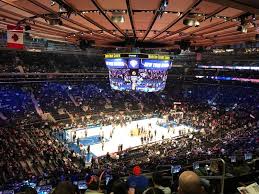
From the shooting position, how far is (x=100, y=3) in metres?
4.51

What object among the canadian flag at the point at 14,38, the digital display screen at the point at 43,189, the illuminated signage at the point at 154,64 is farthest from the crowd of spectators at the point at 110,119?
the canadian flag at the point at 14,38

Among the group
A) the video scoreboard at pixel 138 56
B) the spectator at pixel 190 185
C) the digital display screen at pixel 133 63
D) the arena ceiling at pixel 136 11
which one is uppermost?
the arena ceiling at pixel 136 11

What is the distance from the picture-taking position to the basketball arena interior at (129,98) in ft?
16.6

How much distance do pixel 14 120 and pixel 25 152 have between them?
32.5ft

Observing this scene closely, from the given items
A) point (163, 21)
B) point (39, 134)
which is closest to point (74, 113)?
point (39, 134)

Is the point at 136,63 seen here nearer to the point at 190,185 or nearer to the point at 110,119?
the point at 190,185

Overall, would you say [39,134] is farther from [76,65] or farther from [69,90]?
[76,65]

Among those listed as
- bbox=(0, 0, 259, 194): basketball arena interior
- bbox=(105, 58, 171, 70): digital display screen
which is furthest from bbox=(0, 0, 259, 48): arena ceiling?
bbox=(105, 58, 171, 70): digital display screen

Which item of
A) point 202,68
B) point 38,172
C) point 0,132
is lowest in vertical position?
point 38,172

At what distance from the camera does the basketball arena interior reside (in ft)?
16.6

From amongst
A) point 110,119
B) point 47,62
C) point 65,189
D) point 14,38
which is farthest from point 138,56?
point 47,62

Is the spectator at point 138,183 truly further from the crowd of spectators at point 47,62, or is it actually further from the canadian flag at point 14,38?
the crowd of spectators at point 47,62

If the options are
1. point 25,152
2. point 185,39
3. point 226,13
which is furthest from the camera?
point 25,152

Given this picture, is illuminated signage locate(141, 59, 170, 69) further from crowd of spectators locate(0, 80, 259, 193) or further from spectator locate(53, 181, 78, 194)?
spectator locate(53, 181, 78, 194)
